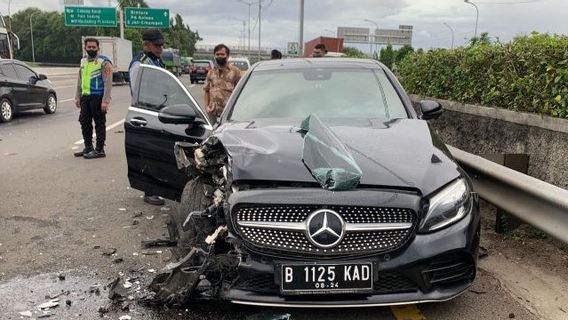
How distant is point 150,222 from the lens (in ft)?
17.7

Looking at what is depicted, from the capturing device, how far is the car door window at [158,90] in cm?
525

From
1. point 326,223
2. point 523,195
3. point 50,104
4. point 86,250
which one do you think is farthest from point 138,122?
point 50,104

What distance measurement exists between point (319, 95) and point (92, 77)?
17.7 ft

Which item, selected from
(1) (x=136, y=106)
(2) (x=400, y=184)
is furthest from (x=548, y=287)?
(1) (x=136, y=106)

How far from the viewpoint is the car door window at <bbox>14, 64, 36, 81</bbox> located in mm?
15141

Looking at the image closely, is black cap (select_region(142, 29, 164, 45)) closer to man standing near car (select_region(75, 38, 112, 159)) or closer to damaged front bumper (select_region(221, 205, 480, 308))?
man standing near car (select_region(75, 38, 112, 159))

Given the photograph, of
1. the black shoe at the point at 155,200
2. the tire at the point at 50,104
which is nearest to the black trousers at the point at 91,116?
the black shoe at the point at 155,200

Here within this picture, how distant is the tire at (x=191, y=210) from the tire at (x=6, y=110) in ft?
38.4

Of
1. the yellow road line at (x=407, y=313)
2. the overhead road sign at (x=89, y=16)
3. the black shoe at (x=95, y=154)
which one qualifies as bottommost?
the black shoe at (x=95, y=154)

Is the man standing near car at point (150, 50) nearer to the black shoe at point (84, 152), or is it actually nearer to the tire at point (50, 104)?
the black shoe at point (84, 152)

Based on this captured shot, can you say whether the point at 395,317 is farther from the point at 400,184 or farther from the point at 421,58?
the point at 421,58

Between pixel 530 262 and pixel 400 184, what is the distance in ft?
6.67

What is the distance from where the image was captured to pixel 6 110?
46.2ft

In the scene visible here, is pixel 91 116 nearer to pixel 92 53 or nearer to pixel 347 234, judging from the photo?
pixel 92 53
